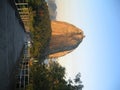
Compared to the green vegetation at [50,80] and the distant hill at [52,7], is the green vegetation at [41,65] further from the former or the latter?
the distant hill at [52,7]

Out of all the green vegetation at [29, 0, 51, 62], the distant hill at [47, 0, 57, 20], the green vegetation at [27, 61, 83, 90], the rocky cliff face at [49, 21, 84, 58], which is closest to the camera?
the green vegetation at [27, 61, 83, 90]

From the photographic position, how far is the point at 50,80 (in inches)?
795

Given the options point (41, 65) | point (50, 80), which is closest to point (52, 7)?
point (41, 65)

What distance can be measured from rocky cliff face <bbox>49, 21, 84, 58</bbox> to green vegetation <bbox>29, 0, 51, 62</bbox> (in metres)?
9.36

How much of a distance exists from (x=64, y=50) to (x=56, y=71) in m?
23.7

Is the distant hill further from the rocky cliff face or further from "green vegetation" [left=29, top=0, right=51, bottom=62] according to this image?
"green vegetation" [left=29, top=0, right=51, bottom=62]

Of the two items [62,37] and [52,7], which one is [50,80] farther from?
[52,7]

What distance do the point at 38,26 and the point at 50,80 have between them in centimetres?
1298

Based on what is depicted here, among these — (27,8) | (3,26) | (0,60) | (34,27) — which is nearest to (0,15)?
(3,26)


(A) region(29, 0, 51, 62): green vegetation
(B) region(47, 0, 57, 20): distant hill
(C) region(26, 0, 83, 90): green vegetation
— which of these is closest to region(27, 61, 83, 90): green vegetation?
(C) region(26, 0, 83, 90): green vegetation

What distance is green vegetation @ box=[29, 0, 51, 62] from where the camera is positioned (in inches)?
1185

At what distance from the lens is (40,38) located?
104 feet

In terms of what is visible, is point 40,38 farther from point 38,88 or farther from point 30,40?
point 38,88

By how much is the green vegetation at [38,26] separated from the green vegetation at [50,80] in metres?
7.41
